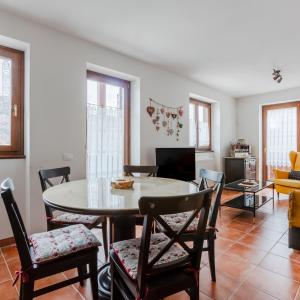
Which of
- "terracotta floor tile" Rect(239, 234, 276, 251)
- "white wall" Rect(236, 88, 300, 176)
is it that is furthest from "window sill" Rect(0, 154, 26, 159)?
"white wall" Rect(236, 88, 300, 176)

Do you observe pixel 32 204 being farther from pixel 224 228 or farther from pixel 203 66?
pixel 203 66

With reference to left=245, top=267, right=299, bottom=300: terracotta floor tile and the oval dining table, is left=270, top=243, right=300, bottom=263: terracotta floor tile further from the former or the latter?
the oval dining table

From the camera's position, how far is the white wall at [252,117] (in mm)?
5586

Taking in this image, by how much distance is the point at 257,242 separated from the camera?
8.13 ft

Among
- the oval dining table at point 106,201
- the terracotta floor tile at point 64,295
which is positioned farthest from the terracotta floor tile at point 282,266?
the terracotta floor tile at point 64,295

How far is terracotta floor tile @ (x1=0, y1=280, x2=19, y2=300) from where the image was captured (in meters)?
1.57

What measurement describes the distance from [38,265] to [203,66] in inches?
145

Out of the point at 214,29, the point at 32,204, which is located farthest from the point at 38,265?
the point at 214,29

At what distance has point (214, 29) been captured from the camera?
8.57 feet

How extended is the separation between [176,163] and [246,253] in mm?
1839

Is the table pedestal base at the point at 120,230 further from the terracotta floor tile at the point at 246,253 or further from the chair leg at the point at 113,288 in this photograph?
the terracotta floor tile at the point at 246,253

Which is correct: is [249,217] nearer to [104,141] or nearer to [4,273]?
[104,141]

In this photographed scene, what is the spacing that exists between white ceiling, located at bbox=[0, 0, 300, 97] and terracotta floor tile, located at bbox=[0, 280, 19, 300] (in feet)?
8.32

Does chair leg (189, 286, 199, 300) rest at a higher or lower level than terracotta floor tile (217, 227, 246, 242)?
higher
